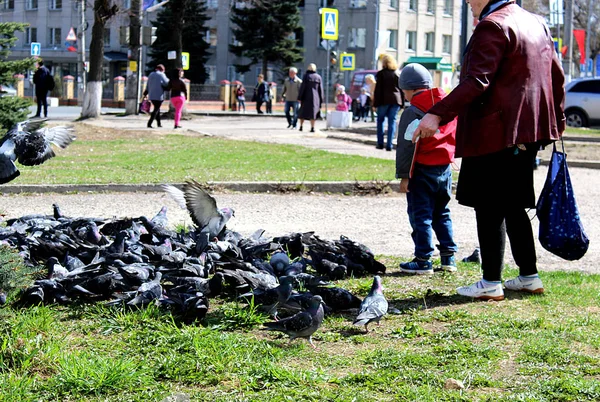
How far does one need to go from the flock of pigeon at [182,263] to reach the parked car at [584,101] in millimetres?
27419

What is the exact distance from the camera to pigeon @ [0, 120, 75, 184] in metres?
4.68

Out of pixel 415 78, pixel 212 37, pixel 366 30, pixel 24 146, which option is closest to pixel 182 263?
pixel 24 146

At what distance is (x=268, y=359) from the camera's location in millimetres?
3988

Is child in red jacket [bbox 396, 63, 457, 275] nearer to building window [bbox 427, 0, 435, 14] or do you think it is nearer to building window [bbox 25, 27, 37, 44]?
building window [bbox 427, 0, 435, 14]

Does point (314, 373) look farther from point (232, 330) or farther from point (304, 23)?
point (304, 23)

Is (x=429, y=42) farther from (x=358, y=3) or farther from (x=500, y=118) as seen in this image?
(x=500, y=118)

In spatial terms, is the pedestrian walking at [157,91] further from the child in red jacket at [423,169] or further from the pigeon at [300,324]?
the pigeon at [300,324]

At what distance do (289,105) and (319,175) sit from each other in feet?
52.3

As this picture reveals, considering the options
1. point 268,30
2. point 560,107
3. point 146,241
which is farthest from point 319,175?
point 268,30

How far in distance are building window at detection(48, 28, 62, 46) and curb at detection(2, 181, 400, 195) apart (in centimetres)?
8084

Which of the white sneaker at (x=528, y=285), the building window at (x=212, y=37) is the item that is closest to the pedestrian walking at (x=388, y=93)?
the white sneaker at (x=528, y=285)

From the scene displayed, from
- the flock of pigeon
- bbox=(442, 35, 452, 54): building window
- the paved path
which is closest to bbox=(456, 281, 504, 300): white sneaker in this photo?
the flock of pigeon

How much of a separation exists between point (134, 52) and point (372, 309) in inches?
1182

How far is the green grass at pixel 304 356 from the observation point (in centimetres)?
359
